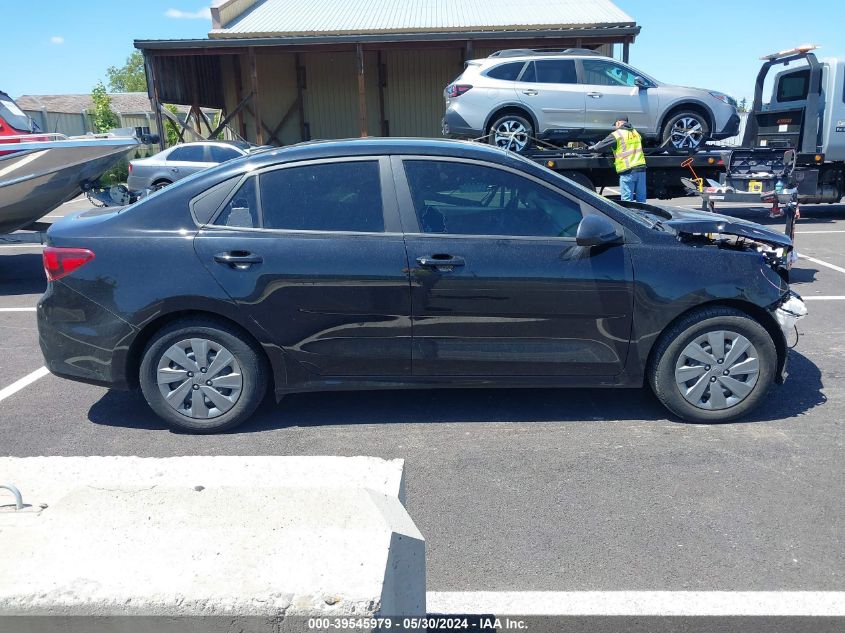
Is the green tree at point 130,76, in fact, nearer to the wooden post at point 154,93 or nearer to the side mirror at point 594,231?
the wooden post at point 154,93

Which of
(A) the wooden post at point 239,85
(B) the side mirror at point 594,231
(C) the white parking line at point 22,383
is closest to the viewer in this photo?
(B) the side mirror at point 594,231

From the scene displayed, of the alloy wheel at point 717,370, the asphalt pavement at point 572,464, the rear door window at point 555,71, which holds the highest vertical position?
the rear door window at point 555,71

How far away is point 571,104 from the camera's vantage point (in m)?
11.9

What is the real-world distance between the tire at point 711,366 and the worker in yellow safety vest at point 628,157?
271 inches

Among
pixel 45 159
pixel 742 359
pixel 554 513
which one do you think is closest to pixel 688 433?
pixel 742 359

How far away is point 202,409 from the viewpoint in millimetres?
4441

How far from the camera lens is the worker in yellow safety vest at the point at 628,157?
10.8 metres

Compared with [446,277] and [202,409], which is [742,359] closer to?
[446,277]

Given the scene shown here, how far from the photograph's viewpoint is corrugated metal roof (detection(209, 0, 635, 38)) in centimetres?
2147

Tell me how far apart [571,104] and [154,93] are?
13168mm

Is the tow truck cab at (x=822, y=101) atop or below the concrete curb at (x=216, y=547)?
atop

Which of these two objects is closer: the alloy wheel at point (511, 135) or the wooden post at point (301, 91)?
the alloy wheel at point (511, 135)

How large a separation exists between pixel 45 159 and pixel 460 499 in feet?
23.6

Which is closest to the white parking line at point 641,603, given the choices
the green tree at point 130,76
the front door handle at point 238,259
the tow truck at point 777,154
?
the front door handle at point 238,259
